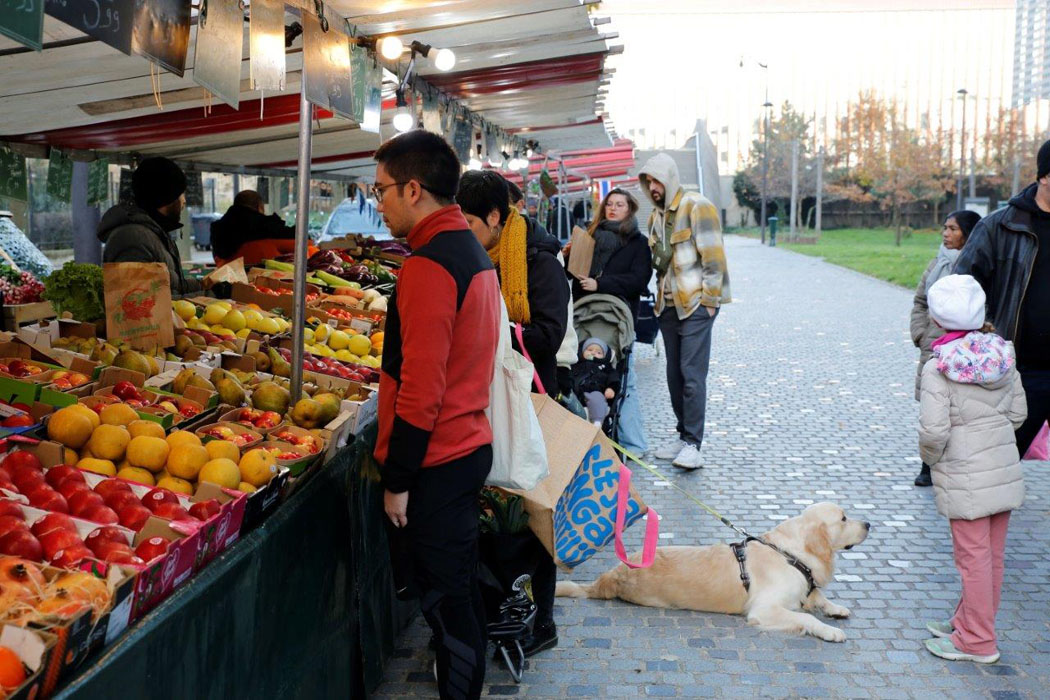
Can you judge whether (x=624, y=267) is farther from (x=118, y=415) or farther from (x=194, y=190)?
(x=194, y=190)

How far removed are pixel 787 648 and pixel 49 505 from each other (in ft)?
9.83

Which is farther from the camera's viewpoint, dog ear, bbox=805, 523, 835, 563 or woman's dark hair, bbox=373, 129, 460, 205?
dog ear, bbox=805, 523, 835, 563

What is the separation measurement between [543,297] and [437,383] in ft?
5.45

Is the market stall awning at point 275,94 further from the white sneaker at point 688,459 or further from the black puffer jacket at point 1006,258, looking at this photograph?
the white sneaker at point 688,459

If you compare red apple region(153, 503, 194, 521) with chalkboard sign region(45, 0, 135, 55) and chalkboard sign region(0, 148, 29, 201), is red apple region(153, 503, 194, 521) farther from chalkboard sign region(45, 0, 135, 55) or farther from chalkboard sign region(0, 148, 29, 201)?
chalkboard sign region(0, 148, 29, 201)

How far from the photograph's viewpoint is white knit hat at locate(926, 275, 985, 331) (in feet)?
12.7

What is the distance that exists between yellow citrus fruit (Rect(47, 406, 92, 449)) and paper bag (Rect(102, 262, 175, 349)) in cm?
124

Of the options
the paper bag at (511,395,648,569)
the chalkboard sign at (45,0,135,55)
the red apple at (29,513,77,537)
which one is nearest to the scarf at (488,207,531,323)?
the paper bag at (511,395,648,569)

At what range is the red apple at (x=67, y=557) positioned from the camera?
2.34m

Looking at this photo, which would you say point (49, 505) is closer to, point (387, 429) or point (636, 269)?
point (387, 429)

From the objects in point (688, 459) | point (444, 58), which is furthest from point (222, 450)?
point (688, 459)

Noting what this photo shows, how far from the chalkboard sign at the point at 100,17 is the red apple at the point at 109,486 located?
1.24 m

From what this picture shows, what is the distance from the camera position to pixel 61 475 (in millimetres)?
2887

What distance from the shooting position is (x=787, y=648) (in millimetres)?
4180
